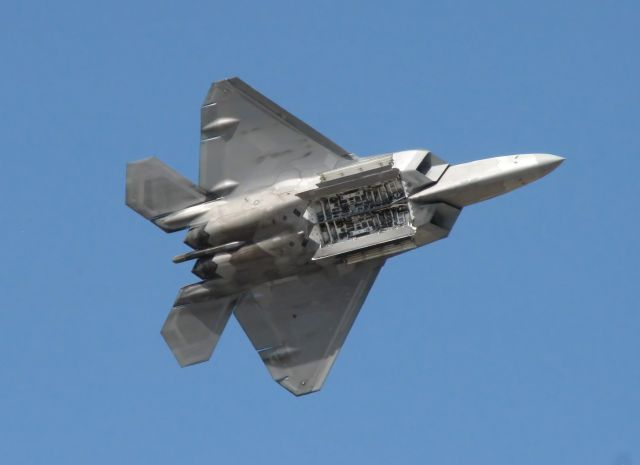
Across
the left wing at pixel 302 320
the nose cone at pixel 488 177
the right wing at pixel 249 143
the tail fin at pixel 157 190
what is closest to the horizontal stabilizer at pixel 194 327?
the left wing at pixel 302 320

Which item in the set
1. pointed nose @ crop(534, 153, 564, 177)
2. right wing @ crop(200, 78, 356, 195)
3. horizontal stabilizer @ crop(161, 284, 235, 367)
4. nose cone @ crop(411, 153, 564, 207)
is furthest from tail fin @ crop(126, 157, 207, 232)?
pointed nose @ crop(534, 153, 564, 177)

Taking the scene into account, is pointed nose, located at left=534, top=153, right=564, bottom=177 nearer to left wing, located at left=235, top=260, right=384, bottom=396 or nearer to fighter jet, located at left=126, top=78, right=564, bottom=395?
fighter jet, located at left=126, top=78, right=564, bottom=395

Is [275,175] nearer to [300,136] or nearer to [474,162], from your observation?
[300,136]

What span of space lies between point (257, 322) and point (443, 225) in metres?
4.71

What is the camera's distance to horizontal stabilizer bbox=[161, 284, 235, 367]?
34438mm

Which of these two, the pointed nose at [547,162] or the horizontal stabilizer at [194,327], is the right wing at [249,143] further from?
the pointed nose at [547,162]

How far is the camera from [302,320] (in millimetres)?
34562

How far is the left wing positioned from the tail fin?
8.26ft

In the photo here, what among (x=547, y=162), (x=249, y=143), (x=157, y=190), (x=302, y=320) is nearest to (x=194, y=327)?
(x=302, y=320)

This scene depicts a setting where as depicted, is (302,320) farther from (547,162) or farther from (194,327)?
(547,162)

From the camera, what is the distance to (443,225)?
109ft

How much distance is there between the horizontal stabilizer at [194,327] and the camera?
113 ft

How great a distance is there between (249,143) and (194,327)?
13.8 feet

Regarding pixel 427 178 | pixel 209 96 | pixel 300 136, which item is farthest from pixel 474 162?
pixel 209 96
